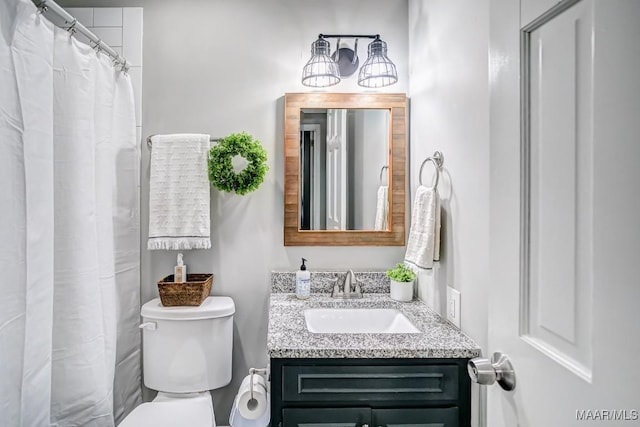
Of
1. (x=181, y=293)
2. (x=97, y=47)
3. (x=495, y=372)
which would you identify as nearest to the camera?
(x=495, y=372)

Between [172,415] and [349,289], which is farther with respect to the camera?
[349,289]

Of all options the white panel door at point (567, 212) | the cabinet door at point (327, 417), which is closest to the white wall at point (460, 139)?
the cabinet door at point (327, 417)

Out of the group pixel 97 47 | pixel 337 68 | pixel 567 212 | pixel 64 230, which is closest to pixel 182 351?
pixel 64 230

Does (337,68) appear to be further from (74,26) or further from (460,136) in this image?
(74,26)

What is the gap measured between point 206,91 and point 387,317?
1.40 meters

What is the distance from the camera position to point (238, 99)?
1978mm

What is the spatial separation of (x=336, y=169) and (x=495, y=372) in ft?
4.41

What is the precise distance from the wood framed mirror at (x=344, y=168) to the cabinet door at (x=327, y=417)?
898 millimetres

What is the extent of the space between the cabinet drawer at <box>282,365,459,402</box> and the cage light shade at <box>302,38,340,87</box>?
1.27 metres

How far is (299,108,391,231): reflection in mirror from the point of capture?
194 centimetres

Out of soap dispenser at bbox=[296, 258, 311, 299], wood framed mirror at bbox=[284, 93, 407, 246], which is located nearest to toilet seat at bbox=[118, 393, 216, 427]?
soap dispenser at bbox=[296, 258, 311, 299]

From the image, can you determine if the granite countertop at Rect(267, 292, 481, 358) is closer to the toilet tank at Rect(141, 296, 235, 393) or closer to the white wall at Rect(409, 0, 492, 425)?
the white wall at Rect(409, 0, 492, 425)

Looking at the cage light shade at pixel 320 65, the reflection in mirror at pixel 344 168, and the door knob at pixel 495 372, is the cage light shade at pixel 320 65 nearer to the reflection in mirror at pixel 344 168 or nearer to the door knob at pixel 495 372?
the reflection in mirror at pixel 344 168

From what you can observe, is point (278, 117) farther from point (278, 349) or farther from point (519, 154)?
point (519, 154)
